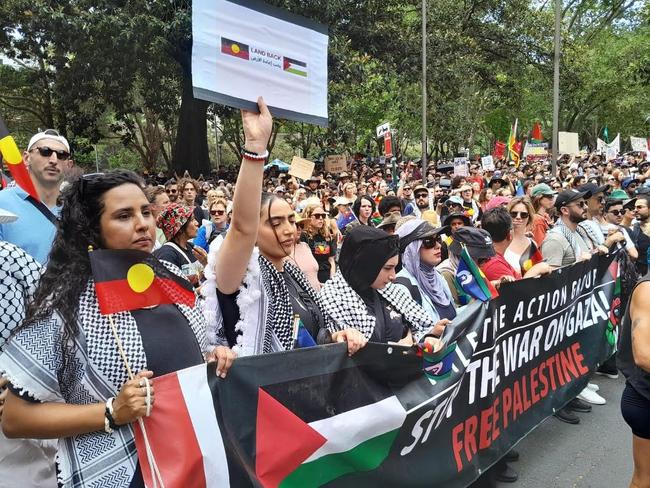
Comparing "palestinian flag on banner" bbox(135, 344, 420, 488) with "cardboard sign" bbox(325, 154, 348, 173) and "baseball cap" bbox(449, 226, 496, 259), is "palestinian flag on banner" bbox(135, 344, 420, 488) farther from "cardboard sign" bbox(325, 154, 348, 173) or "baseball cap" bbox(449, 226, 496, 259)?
"cardboard sign" bbox(325, 154, 348, 173)

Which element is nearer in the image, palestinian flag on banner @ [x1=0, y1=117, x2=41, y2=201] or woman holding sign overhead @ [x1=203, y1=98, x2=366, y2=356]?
woman holding sign overhead @ [x1=203, y1=98, x2=366, y2=356]

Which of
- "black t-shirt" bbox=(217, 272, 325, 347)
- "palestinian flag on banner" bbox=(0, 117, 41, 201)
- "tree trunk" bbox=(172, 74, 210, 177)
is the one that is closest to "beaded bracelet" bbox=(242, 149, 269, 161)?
"black t-shirt" bbox=(217, 272, 325, 347)

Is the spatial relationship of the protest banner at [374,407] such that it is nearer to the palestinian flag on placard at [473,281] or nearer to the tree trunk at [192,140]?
the palestinian flag on placard at [473,281]

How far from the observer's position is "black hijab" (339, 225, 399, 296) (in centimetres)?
295

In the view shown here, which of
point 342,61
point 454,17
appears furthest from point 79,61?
point 454,17

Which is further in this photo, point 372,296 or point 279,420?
point 372,296

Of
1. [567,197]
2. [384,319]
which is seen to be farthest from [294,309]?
[567,197]

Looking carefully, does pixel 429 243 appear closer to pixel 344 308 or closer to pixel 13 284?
pixel 344 308

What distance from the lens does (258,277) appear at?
2.38 m

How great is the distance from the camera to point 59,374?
1754 mm

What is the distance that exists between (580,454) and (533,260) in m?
1.70

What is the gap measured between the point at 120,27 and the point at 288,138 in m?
29.3

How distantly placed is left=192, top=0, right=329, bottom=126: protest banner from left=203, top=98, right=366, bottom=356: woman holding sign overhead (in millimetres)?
101

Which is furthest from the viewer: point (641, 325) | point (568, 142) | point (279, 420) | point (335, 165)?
point (335, 165)
